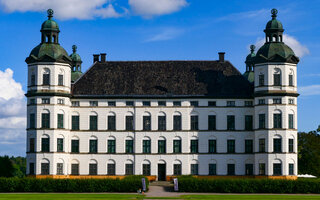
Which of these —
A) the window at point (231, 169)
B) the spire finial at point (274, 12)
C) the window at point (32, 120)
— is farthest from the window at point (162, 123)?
the spire finial at point (274, 12)

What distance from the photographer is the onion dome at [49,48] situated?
8581 centimetres

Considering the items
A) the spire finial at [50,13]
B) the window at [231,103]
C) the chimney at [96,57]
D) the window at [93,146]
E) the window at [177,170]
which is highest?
the spire finial at [50,13]

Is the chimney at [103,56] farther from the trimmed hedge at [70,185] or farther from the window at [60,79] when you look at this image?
the trimmed hedge at [70,185]

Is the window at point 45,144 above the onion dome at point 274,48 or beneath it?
beneath

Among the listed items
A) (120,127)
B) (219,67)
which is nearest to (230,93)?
(219,67)

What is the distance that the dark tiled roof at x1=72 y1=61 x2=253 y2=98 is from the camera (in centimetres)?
8919

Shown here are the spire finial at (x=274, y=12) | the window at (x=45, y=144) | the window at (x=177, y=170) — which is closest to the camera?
the window at (x=45, y=144)

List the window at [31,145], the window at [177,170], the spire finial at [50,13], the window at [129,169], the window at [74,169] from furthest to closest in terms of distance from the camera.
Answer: the spire finial at [50,13] → the window at [129,169] → the window at [177,170] → the window at [74,169] → the window at [31,145]

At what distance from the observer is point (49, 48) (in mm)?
86625

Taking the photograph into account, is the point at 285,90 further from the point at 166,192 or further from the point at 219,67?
the point at 166,192

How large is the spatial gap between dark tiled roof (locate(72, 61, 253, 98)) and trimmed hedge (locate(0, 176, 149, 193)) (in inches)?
762

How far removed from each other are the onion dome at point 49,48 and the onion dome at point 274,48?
2744 cm

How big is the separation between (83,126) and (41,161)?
8302mm

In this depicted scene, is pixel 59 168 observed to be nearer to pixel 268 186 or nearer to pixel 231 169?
pixel 231 169
